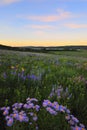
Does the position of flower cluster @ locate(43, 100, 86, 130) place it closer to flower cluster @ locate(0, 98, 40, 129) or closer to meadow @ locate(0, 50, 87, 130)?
meadow @ locate(0, 50, 87, 130)

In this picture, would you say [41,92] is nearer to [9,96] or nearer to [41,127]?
[9,96]

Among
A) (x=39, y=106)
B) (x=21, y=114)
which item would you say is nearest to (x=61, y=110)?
(x=39, y=106)

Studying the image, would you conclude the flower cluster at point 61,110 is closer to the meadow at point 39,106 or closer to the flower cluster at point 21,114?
the meadow at point 39,106

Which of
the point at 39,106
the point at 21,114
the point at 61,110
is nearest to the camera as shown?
the point at 21,114

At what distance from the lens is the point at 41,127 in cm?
303

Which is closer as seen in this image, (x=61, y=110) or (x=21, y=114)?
(x=21, y=114)

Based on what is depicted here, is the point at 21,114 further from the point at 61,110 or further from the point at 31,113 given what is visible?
the point at 61,110

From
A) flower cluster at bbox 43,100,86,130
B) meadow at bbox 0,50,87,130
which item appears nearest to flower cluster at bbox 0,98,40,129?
meadow at bbox 0,50,87,130

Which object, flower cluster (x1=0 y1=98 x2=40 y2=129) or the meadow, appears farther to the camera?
the meadow

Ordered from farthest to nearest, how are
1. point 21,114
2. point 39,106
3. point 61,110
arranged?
1. point 39,106
2. point 61,110
3. point 21,114

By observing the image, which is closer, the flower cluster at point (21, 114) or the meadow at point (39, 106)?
the flower cluster at point (21, 114)

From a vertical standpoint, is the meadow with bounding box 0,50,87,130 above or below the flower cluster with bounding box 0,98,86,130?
below

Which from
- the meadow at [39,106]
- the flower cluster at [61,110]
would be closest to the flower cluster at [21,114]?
the meadow at [39,106]

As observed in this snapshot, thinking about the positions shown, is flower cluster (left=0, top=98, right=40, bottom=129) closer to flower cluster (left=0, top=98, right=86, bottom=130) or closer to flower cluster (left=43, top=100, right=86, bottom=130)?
flower cluster (left=0, top=98, right=86, bottom=130)
